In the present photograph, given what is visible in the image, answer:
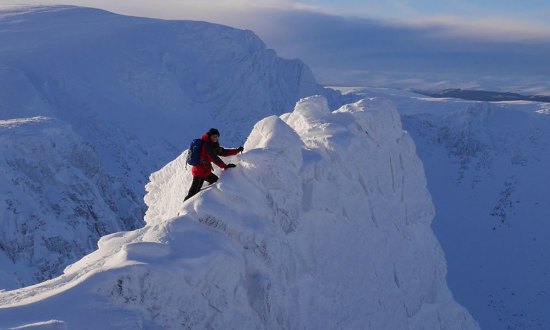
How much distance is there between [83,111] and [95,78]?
5680 mm

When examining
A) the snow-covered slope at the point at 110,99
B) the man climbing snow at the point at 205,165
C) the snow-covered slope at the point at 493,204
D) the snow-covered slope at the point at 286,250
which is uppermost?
the man climbing snow at the point at 205,165

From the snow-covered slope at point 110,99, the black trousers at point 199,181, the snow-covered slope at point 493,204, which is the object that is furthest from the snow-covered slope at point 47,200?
the snow-covered slope at point 493,204

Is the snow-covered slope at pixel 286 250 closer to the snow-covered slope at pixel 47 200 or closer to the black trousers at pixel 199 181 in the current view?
the black trousers at pixel 199 181

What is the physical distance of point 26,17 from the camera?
223ft

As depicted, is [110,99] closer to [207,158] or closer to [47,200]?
[47,200]

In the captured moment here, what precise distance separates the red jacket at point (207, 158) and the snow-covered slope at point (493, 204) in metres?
37.8

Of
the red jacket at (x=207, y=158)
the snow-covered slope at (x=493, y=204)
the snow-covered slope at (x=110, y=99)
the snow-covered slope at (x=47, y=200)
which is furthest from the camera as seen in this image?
the snow-covered slope at (x=493, y=204)

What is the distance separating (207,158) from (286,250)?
2.34m

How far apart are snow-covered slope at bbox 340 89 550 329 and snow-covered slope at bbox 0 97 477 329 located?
32067 millimetres

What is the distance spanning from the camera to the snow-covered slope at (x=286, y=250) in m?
6.82

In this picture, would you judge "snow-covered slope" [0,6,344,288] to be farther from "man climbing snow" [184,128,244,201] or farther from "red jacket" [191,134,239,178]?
"red jacket" [191,134,239,178]

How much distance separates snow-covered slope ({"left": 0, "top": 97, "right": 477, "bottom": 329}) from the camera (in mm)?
6816

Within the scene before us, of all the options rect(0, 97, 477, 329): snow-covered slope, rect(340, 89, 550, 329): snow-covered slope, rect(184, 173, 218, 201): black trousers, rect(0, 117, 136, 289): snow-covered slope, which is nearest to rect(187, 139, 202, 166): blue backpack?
rect(184, 173, 218, 201): black trousers

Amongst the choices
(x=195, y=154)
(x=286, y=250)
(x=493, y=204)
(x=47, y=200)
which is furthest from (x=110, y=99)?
(x=286, y=250)
